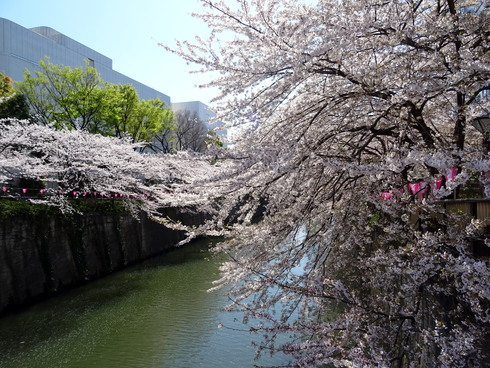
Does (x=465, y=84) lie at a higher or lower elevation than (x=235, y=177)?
higher

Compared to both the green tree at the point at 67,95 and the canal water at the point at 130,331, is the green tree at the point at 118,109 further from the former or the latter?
the canal water at the point at 130,331

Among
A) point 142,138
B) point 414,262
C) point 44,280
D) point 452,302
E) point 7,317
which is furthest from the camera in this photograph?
point 142,138

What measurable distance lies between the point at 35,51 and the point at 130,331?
24.2 meters

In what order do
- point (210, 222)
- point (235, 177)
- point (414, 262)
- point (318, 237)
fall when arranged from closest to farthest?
1. point (414, 262)
2. point (235, 177)
3. point (318, 237)
4. point (210, 222)

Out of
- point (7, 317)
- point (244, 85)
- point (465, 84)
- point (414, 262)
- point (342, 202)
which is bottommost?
point (7, 317)

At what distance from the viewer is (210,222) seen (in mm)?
5133

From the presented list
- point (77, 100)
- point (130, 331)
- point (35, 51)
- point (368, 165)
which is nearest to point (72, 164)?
point (77, 100)

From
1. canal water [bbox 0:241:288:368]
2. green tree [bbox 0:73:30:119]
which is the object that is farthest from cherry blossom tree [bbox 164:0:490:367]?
green tree [bbox 0:73:30:119]

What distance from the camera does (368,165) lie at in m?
3.11

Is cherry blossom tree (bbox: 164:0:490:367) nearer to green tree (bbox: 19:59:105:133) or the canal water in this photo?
the canal water

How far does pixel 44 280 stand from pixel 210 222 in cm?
792

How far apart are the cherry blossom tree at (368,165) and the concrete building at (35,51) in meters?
21.0

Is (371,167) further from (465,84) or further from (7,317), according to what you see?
(7,317)

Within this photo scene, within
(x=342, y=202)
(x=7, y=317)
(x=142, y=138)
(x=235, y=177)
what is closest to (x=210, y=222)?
(x=235, y=177)
